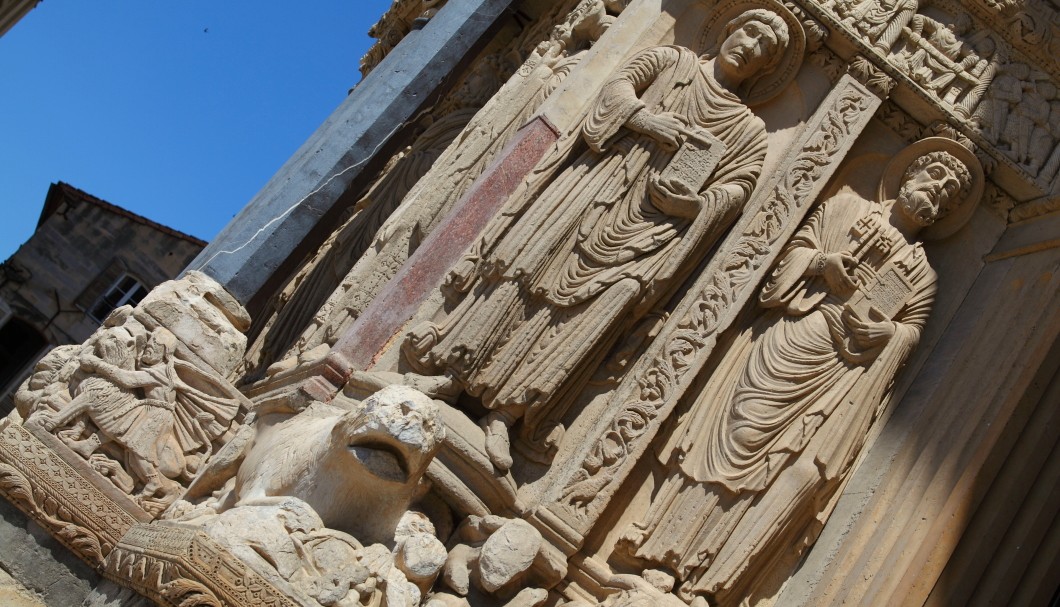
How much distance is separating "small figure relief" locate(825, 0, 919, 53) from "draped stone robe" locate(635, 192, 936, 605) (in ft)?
4.29

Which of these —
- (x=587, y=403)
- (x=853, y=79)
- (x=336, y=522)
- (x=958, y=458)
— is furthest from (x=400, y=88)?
(x=958, y=458)

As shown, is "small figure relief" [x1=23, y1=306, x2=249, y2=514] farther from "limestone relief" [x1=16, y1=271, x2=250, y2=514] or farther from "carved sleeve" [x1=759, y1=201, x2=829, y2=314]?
"carved sleeve" [x1=759, y1=201, x2=829, y2=314]

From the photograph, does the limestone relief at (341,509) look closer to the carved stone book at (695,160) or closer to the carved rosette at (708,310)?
the carved rosette at (708,310)

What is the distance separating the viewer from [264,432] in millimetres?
5590

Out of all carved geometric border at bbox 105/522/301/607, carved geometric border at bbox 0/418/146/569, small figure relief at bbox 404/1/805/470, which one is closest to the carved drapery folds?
carved geometric border at bbox 0/418/146/569

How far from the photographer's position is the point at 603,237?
6.44 meters

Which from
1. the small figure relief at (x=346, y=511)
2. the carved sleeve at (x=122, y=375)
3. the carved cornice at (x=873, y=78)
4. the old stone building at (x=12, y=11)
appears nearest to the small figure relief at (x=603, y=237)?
the carved cornice at (x=873, y=78)

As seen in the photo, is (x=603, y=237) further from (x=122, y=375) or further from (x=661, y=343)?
(x=122, y=375)

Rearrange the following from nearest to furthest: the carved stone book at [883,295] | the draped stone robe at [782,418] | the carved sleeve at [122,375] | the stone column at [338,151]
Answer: the carved sleeve at [122,375], the draped stone robe at [782,418], the stone column at [338,151], the carved stone book at [883,295]

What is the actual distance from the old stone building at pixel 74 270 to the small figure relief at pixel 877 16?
15436 millimetres

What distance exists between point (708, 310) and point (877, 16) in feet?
8.69

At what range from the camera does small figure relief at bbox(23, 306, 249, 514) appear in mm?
5496

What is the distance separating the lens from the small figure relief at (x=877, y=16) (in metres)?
7.39

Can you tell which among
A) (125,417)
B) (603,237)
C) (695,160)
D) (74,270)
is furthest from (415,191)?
(74,270)
